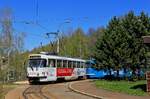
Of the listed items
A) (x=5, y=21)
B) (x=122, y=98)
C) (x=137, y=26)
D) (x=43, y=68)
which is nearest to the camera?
(x=122, y=98)

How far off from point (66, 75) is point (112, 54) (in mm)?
6161

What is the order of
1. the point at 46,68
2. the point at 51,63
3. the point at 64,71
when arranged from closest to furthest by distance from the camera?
the point at 46,68 → the point at 51,63 → the point at 64,71

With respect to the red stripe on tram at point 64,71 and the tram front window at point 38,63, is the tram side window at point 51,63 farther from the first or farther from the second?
the red stripe on tram at point 64,71

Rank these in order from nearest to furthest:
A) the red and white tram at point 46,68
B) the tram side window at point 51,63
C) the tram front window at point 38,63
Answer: the red and white tram at point 46,68 < the tram front window at point 38,63 < the tram side window at point 51,63

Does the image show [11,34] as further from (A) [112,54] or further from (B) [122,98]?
(B) [122,98]

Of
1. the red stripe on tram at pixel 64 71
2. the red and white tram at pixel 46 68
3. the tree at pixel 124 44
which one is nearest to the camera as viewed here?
the red and white tram at pixel 46 68

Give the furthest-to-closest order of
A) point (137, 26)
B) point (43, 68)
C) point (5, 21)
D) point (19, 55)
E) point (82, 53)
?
point (82, 53), point (19, 55), point (5, 21), point (137, 26), point (43, 68)

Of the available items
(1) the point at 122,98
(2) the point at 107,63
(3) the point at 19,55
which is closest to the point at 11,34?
(3) the point at 19,55

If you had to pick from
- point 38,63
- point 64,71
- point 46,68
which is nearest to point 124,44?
point 64,71

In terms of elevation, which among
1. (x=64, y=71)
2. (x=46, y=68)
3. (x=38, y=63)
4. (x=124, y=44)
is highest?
(x=124, y=44)

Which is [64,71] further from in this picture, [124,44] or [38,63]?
[124,44]

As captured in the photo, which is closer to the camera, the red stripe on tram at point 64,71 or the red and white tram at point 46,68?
the red and white tram at point 46,68

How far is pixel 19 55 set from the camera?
62.5m

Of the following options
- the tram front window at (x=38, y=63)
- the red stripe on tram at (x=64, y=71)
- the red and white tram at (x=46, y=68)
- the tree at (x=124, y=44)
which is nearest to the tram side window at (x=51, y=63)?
the red and white tram at (x=46, y=68)
